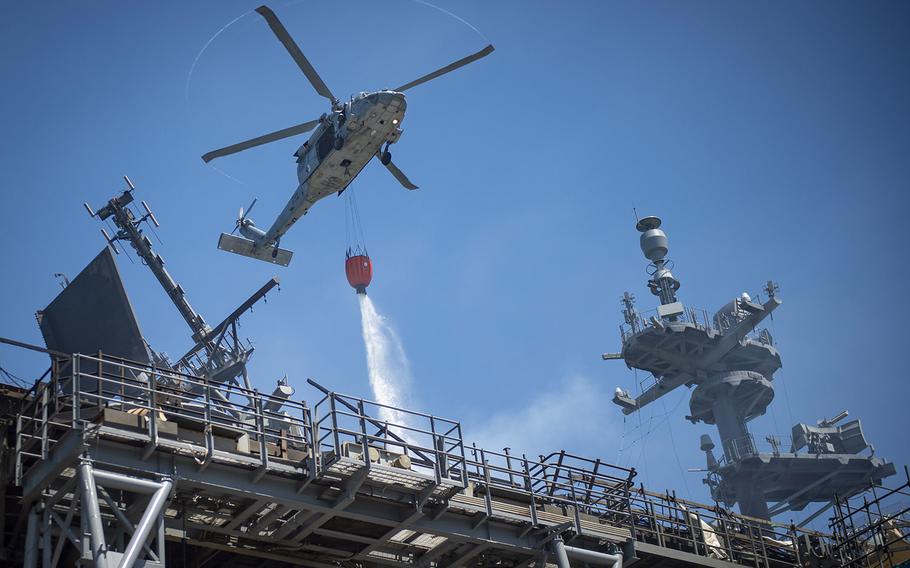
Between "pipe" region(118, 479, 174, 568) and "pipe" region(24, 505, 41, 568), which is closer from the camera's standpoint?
"pipe" region(118, 479, 174, 568)

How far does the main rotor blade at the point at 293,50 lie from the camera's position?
47469 mm

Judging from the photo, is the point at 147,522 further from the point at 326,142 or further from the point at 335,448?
the point at 326,142

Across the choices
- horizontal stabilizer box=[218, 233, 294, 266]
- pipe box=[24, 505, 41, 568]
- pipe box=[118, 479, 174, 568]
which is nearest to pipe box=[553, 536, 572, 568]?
pipe box=[118, 479, 174, 568]

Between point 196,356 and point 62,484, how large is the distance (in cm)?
4185

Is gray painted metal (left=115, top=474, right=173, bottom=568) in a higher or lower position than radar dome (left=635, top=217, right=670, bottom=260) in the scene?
lower

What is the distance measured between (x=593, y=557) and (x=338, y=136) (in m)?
25.7

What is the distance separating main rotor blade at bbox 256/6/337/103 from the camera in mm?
47469

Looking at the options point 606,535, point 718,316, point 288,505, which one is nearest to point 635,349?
point 718,316

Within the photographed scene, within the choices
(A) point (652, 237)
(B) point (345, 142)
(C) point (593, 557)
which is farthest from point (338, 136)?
(A) point (652, 237)

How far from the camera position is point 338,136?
162ft

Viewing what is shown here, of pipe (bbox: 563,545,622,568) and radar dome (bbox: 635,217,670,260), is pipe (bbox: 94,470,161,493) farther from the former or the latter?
radar dome (bbox: 635,217,670,260)

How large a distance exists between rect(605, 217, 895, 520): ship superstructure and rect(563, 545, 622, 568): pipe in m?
49.6

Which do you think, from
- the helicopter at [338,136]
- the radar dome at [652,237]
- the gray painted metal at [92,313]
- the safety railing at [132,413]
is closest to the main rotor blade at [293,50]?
the helicopter at [338,136]

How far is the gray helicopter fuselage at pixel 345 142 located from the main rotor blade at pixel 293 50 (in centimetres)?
114
